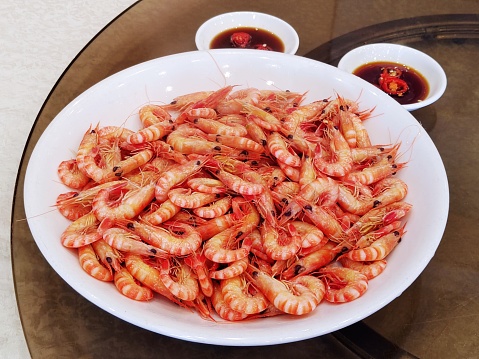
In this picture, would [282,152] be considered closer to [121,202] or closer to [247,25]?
[121,202]

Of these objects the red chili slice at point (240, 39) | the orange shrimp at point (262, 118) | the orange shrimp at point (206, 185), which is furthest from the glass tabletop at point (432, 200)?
the orange shrimp at point (262, 118)

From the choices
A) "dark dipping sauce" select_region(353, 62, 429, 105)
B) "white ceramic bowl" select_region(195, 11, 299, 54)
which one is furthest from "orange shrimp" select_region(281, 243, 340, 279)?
"white ceramic bowl" select_region(195, 11, 299, 54)

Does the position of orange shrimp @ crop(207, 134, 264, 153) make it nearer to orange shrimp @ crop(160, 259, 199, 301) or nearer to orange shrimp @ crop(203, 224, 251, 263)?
orange shrimp @ crop(203, 224, 251, 263)

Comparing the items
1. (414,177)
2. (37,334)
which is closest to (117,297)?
(37,334)

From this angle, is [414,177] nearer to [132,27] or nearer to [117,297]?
[117,297]

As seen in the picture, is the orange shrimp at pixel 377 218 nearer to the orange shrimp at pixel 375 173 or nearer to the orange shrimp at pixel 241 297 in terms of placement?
the orange shrimp at pixel 375 173

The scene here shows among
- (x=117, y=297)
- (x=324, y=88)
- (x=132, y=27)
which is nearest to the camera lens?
(x=117, y=297)

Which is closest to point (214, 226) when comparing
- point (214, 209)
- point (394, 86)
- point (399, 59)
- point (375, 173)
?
point (214, 209)
